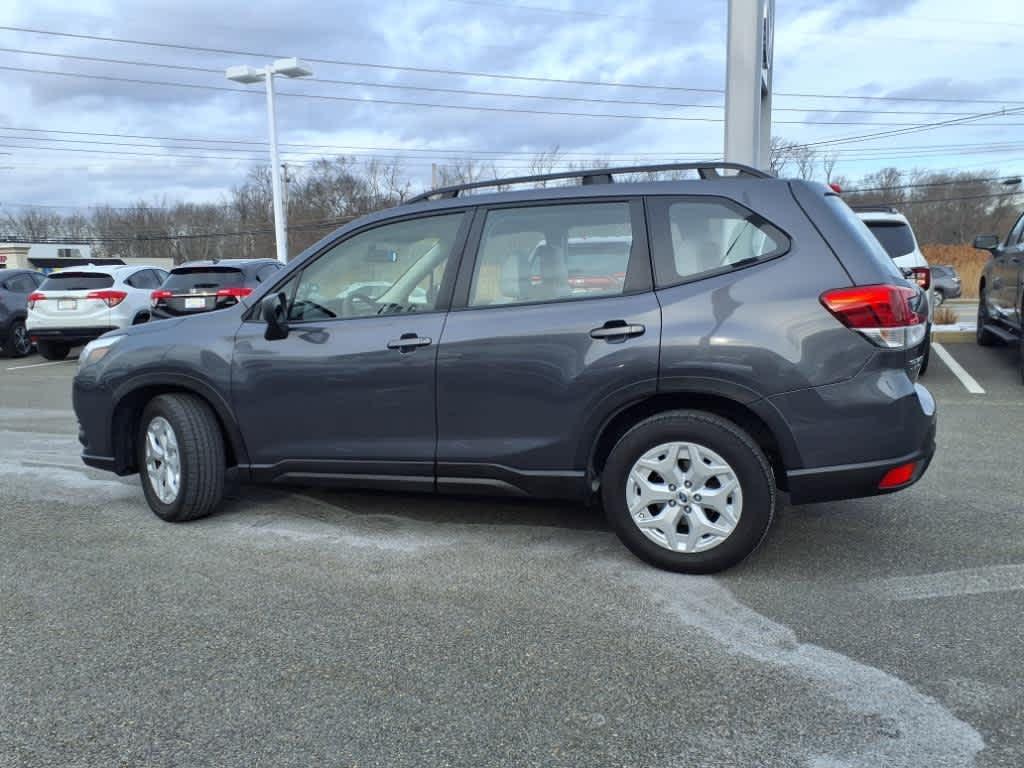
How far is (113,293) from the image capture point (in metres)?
14.2

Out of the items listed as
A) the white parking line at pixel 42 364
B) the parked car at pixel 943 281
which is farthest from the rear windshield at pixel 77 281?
the parked car at pixel 943 281

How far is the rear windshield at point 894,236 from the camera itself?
9.17m

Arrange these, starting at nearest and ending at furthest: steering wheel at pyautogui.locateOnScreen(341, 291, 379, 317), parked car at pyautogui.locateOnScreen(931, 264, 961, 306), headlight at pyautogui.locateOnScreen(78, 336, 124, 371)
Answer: steering wheel at pyautogui.locateOnScreen(341, 291, 379, 317) < headlight at pyautogui.locateOnScreen(78, 336, 124, 371) < parked car at pyautogui.locateOnScreen(931, 264, 961, 306)

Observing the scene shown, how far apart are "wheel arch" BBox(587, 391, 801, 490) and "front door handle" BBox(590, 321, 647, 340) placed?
290 millimetres

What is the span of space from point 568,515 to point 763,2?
751 cm

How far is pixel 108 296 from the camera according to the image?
1416cm

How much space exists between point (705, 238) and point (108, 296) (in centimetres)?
1289

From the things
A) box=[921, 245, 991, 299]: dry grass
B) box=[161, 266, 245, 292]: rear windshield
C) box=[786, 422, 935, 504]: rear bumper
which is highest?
box=[921, 245, 991, 299]: dry grass

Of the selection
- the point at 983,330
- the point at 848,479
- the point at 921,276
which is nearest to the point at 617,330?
the point at 848,479

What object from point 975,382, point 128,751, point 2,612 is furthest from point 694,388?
point 975,382

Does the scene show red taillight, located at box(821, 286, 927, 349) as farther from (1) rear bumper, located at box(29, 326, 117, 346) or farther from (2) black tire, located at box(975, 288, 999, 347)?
(1) rear bumper, located at box(29, 326, 117, 346)

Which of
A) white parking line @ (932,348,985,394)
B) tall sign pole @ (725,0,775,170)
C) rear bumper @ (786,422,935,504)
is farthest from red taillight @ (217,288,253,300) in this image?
rear bumper @ (786,422,935,504)

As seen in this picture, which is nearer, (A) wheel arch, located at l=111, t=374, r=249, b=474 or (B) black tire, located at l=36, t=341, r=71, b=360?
(A) wheel arch, located at l=111, t=374, r=249, b=474

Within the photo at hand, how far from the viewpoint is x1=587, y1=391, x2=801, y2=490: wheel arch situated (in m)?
3.61
